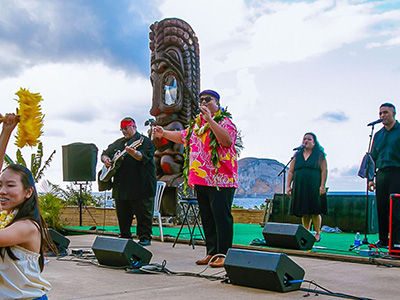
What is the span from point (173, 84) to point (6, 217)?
9.90 meters

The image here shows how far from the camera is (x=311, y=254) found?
21.1 ft

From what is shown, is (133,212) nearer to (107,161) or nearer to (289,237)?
(107,161)

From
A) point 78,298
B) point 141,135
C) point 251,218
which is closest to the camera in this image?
point 78,298

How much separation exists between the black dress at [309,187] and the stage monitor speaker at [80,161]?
192 inches

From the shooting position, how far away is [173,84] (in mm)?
12445

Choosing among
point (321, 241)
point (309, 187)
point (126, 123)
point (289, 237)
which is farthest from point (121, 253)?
point (321, 241)

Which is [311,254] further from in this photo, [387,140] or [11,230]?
[11,230]

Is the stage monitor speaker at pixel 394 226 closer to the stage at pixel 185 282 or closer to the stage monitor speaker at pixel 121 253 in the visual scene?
the stage at pixel 185 282

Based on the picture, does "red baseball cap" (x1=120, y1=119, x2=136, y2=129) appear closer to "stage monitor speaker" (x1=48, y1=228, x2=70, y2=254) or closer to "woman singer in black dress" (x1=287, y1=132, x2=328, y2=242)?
"stage monitor speaker" (x1=48, y1=228, x2=70, y2=254)

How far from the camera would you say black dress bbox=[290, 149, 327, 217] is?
7.49 metres

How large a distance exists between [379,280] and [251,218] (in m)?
8.03

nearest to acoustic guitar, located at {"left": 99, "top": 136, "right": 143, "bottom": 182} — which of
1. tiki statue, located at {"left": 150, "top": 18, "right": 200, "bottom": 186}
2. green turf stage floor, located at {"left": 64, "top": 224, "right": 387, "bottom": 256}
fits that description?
green turf stage floor, located at {"left": 64, "top": 224, "right": 387, "bottom": 256}

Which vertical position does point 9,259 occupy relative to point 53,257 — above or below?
above

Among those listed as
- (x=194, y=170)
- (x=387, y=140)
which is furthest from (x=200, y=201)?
(x=387, y=140)
